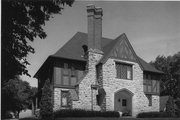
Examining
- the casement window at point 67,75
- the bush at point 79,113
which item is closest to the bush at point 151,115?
the bush at point 79,113

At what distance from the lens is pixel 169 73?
187 ft

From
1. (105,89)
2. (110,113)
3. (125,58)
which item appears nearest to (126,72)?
(125,58)

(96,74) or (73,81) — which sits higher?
(96,74)

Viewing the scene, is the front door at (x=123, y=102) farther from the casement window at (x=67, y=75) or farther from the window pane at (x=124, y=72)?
the casement window at (x=67, y=75)

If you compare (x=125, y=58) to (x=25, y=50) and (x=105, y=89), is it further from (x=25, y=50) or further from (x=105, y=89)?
(x=25, y=50)

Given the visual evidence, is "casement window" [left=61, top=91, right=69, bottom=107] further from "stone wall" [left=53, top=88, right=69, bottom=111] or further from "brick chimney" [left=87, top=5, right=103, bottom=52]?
"brick chimney" [left=87, top=5, right=103, bottom=52]

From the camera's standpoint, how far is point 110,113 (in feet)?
91.8

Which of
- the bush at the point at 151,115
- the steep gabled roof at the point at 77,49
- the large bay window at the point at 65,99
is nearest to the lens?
the large bay window at the point at 65,99

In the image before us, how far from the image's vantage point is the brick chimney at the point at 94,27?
3142 cm

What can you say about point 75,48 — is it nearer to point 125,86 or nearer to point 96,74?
point 96,74

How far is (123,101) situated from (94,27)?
32.1 feet

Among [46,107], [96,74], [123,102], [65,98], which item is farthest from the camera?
[123,102]

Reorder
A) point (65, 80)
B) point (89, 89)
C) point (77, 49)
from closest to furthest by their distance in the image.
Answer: point (65, 80), point (89, 89), point (77, 49)

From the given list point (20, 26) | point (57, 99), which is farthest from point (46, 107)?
point (20, 26)
